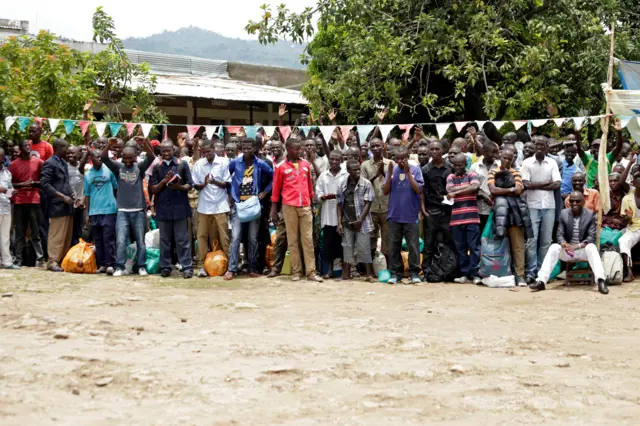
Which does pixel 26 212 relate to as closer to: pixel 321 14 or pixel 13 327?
pixel 13 327

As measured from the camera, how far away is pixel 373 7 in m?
17.5

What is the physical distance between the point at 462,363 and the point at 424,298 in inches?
130

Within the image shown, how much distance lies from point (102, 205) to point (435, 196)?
15.0 feet

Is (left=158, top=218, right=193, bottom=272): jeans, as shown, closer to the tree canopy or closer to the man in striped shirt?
the man in striped shirt

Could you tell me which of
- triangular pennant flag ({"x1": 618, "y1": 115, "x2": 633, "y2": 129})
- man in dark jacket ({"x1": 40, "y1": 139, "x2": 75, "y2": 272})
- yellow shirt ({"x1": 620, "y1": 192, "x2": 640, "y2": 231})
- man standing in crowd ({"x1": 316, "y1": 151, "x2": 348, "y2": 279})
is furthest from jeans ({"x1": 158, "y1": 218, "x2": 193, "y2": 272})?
triangular pennant flag ({"x1": 618, "y1": 115, "x2": 633, "y2": 129})

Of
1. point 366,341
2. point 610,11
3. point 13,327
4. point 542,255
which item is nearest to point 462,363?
point 366,341

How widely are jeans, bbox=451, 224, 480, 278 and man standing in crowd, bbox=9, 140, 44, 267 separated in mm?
6068

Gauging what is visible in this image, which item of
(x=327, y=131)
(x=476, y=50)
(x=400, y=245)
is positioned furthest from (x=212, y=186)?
(x=476, y=50)

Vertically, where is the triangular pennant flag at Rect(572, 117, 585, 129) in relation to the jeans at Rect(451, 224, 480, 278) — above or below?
above

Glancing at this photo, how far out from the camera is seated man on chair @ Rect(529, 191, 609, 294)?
9820 mm

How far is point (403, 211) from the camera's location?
1035 centimetres

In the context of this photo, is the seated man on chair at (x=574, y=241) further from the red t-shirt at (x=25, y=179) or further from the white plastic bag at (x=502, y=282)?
the red t-shirt at (x=25, y=179)

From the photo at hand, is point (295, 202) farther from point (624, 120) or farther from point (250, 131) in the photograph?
point (624, 120)

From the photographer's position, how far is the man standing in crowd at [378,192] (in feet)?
35.8
